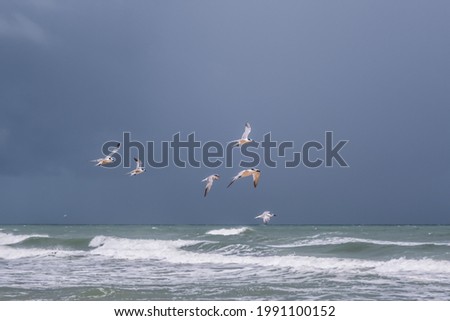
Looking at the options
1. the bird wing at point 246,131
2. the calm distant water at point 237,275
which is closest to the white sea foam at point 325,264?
the calm distant water at point 237,275

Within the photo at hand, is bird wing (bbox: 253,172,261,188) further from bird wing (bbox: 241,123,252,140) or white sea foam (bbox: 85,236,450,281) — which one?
white sea foam (bbox: 85,236,450,281)

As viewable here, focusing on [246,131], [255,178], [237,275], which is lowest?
[237,275]

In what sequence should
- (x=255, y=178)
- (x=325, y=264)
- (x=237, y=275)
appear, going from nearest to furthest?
(x=255, y=178)
(x=237, y=275)
(x=325, y=264)

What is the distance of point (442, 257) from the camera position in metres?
20.5

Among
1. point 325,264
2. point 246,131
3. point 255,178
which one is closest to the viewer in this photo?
point 255,178

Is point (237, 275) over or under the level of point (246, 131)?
under

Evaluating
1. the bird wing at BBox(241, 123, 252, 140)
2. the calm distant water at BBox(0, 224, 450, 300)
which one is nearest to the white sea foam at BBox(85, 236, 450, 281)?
the calm distant water at BBox(0, 224, 450, 300)

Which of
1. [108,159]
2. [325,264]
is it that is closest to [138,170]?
[108,159]

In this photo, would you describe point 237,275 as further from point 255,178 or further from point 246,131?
point 246,131

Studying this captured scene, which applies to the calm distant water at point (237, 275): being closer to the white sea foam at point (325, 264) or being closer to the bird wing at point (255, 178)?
the white sea foam at point (325, 264)

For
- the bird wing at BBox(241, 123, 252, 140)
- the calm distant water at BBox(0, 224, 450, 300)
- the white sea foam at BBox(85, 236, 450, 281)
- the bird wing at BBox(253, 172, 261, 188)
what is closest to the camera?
the calm distant water at BBox(0, 224, 450, 300)
